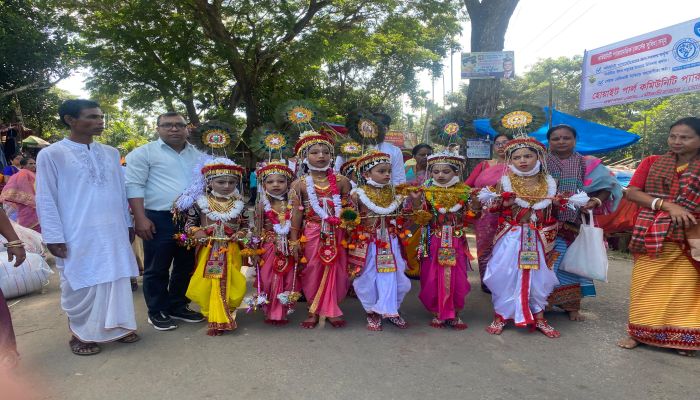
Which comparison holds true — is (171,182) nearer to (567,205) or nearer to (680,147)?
(567,205)

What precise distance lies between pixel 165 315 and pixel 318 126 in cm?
238

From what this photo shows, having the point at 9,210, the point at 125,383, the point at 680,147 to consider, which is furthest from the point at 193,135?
the point at 9,210

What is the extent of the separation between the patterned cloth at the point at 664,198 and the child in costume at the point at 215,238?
338 cm

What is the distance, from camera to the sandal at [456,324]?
4.21 m

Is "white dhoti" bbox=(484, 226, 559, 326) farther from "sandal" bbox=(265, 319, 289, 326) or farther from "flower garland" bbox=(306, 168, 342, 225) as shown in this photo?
"sandal" bbox=(265, 319, 289, 326)

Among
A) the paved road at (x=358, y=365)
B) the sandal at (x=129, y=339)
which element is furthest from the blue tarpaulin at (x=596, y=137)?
the sandal at (x=129, y=339)

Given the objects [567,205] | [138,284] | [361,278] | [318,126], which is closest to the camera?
[567,205]

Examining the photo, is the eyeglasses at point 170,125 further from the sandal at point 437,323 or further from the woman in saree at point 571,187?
the woman in saree at point 571,187

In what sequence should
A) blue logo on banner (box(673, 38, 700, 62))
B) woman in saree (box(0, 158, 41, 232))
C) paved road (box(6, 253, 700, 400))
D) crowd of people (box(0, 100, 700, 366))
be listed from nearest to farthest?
paved road (box(6, 253, 700, 400)) → crowd of people (box(0, 100, 700, 366)) → blue logo on banner (box(673, 38, 700, 62)) → woman in saree (box(0, 158, 41, 232))

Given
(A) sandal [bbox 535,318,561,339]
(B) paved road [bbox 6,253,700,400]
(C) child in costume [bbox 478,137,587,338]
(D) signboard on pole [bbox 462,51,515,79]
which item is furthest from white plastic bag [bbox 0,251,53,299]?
(D) signboard on pole [bbox 462,51,515,79]

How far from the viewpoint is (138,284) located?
5.80 metres

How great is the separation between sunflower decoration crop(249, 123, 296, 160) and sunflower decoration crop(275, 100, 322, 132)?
0.44 ft

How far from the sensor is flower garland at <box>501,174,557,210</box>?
4039mm

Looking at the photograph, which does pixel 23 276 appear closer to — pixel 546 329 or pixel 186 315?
pixel 186 315
